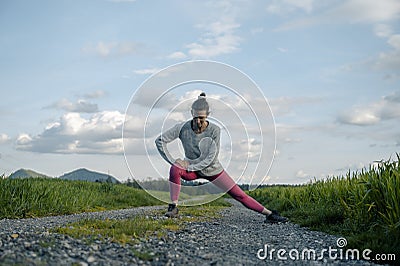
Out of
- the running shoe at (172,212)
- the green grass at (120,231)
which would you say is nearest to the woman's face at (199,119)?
the running shoe at (172,212)

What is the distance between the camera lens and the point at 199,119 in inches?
379

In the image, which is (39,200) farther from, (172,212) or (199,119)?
(199,119)

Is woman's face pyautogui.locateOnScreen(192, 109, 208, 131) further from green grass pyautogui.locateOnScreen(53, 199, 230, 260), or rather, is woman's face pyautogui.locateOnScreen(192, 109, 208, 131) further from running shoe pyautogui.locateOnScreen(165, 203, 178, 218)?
green grass pyautogui.locateOnScreen(53, 199, 230, 260)

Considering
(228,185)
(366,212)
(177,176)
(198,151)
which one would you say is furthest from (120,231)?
(366,212)

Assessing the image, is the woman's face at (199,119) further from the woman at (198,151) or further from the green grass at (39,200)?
the green grass at (39,200)

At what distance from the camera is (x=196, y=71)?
9727 mm

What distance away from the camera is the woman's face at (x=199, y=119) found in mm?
9602

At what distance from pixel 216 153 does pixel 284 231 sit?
7.03 feet

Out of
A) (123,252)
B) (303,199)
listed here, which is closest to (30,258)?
(123,252)

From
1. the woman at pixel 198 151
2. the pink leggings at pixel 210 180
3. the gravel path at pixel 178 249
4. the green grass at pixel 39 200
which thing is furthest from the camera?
the green grass at pixel 39 200

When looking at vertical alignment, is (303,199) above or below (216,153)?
below

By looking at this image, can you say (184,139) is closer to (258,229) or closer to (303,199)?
(258,229)

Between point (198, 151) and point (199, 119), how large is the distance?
2.16 ft

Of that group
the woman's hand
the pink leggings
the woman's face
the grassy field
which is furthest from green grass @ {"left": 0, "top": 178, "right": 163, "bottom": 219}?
the grassy field
